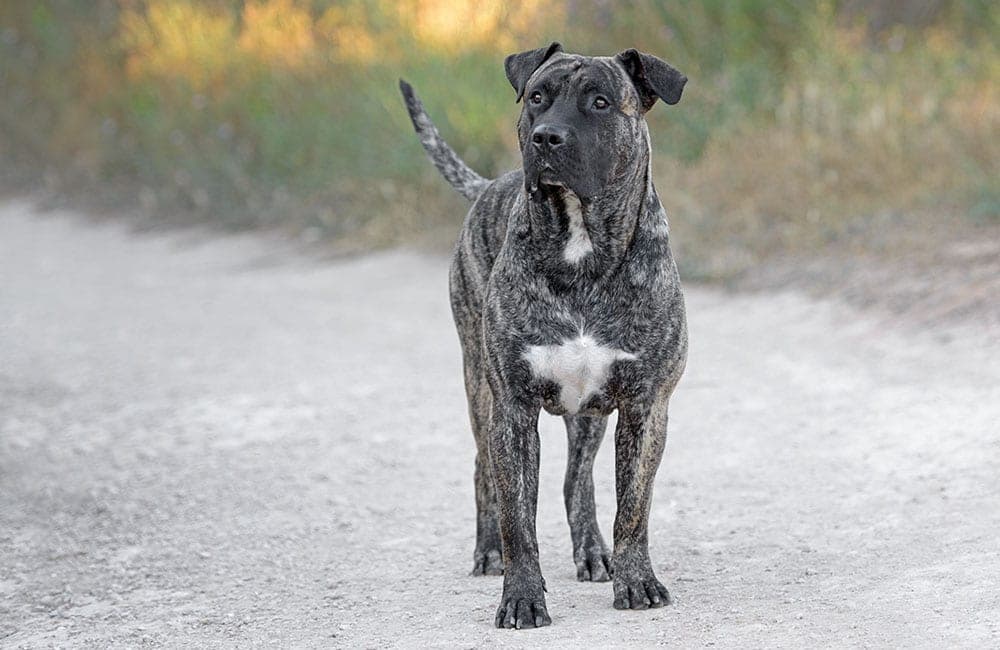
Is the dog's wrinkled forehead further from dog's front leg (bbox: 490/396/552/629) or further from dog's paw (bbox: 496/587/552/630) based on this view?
dog's paw (bbox: 496/587/552/630)

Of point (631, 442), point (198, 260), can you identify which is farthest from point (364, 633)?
point (198, 260)

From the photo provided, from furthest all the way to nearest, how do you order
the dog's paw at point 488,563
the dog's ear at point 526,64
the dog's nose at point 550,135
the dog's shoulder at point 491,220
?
the dog's paw at point 488,563 < the dog's shoulder at point 491,220 < the dog's ear at point 526,64 < the dog's nose at point 550,135

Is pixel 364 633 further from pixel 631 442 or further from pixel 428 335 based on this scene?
pixel 428 335

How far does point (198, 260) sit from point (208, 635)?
10056 millimetres

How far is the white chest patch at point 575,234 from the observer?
4352 millimetres

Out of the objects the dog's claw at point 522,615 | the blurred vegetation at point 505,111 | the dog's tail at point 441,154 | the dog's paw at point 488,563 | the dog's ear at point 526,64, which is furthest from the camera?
the blurred vegetation at point 505,111

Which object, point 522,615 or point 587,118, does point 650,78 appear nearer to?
point 587,118

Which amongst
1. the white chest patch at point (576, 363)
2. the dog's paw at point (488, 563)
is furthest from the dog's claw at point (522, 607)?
the dog's paw at point (488, 563)

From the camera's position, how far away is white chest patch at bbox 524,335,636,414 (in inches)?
168

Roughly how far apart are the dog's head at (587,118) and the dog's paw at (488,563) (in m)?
1.29

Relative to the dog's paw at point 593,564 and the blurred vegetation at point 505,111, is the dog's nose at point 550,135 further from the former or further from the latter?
the blurred vegetation at point 505,111

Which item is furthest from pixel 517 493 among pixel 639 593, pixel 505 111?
pixel 505 111

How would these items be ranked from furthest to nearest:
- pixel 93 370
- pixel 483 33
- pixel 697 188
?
pixel 483 33
pixel 697 188
pixel 93 370

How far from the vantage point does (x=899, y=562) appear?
472 cm
